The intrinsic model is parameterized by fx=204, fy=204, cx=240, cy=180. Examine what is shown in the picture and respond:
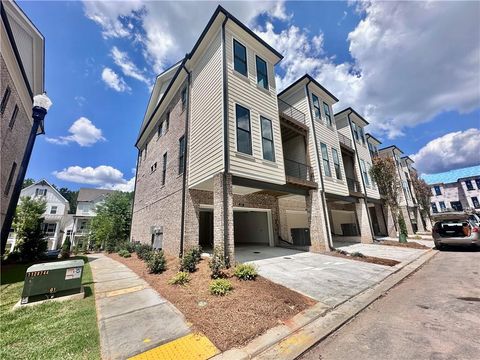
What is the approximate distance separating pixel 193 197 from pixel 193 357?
7.93 metres

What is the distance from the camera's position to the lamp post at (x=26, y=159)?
16.3 ft

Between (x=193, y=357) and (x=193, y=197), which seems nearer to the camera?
(x=193, y=357)

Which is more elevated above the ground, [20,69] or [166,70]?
[166,70]

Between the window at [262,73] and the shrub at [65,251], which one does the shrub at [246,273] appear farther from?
the shrub at [65,251]

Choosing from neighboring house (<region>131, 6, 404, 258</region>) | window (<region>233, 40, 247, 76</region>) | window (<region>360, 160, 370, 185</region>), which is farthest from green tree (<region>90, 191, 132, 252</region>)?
window (<region>360, 160, 370, 185</region>)

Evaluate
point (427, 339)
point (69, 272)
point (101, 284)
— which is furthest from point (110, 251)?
point (427, 339)

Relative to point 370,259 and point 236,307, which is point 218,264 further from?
point 370,259

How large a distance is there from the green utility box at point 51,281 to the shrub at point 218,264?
3.82m

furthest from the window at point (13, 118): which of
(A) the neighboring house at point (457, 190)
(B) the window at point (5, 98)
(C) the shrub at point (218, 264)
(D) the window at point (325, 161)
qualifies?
(A) the neighboring house at point (457, 190)

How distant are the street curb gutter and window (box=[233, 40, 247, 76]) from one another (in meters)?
10.2

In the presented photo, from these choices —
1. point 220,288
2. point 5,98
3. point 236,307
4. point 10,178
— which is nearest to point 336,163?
point 220,288

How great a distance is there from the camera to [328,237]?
11969 millimetres

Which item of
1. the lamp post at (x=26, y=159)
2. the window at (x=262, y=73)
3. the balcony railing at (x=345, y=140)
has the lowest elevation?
the lamp post at (x=26, y=159)

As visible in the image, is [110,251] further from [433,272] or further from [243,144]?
[433,272]
